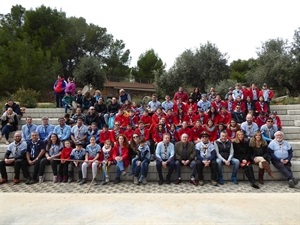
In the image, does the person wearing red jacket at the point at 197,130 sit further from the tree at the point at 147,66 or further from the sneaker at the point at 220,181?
the tree at the point at 147,66

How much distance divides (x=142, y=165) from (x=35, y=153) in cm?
286

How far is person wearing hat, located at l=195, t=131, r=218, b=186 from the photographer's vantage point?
6.41 m

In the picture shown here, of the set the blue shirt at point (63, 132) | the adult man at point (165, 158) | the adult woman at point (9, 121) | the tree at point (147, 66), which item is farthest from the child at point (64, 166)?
the tree at point (147, 66)

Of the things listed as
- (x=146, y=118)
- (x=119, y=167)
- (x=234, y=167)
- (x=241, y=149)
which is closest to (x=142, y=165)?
(x=119, y=167)

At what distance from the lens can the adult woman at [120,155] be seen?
21.7 ft

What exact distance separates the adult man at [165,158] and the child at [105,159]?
1.22m

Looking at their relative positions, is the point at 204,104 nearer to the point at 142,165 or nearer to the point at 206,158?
the point at 206,158

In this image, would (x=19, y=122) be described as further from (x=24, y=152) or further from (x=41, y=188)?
(x=41, y=188)

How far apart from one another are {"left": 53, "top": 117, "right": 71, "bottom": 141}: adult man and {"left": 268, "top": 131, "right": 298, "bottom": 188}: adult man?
5549 millimetres

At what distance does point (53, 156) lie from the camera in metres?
6.89

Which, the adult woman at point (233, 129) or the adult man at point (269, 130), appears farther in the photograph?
the adult man at point (269, 130)

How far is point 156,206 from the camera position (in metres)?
4.60

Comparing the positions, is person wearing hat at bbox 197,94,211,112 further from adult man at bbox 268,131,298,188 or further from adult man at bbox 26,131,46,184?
adult man at bbox 26,131,46,184

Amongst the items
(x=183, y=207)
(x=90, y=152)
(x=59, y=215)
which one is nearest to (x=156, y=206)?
(x=183, y=207)
